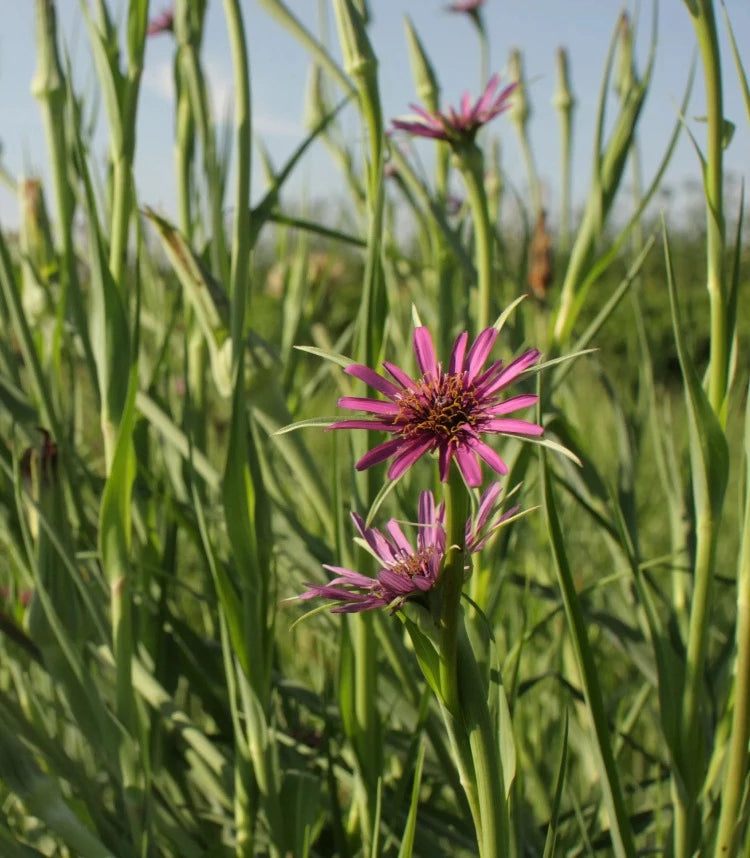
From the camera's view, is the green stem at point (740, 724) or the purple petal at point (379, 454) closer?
the purple petal at point (379, 454)

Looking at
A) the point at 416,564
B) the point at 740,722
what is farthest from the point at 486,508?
the point at 740,722

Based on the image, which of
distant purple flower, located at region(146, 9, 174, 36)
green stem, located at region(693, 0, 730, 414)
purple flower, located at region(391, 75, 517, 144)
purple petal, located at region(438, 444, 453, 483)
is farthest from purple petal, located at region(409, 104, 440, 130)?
distant purple flower, located at region(146, 9, 174, 36)

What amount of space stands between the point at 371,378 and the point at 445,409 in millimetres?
29

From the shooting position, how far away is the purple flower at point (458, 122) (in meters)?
0.62

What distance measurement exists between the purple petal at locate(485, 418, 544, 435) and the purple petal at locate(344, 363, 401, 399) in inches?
1.8

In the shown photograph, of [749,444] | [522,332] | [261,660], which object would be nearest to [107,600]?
[261,660]

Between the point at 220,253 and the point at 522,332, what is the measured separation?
23 centimetres

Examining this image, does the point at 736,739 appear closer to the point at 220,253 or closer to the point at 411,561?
the point at 411,561

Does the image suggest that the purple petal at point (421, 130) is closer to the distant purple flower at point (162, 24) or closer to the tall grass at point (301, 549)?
the tall grass at point (301, 549)

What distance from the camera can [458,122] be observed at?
0.63 m

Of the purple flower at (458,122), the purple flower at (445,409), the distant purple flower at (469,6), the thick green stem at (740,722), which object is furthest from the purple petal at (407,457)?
the distant purple flower at (469,6)

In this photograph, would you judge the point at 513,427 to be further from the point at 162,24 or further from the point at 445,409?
the point at 162,24

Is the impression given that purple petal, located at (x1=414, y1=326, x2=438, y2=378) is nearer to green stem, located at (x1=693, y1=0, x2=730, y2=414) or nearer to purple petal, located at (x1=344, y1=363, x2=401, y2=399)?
purple petal, located at (x1=344, y1=363, x2=401, y2=399)

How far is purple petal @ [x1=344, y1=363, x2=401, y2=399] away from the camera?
12.7 inches
